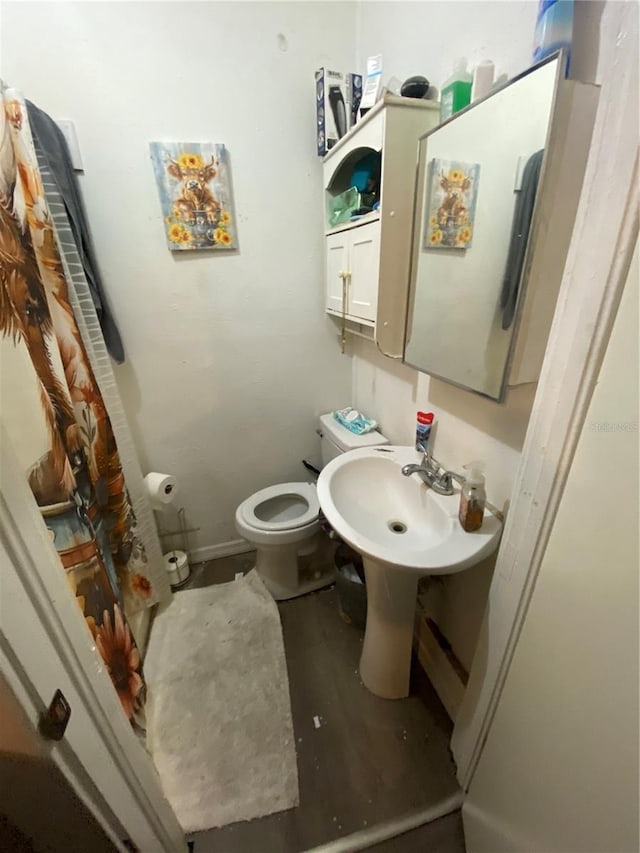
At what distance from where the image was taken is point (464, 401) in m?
0.98

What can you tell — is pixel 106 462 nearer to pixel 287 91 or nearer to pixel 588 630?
pixel 588 630

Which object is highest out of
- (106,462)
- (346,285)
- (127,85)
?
(127,85)

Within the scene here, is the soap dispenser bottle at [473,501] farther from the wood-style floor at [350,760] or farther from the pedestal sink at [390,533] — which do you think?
the wood-style floor at [350,760]

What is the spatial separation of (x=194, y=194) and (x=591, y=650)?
66.2 inches

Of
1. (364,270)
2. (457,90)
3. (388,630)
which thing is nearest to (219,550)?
(388,630)

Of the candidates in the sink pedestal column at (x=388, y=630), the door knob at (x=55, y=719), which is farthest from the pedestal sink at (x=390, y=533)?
the door knob at (x=55, y=719)

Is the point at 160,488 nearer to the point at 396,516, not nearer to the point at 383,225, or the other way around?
the point at 396,516

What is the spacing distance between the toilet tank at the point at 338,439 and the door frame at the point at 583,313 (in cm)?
73

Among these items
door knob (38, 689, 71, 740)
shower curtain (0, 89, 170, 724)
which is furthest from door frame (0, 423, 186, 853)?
shower curtain (0, 89, 170, 724)

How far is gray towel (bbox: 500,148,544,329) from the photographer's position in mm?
640

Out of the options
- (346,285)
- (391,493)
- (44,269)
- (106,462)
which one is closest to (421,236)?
(346,285)

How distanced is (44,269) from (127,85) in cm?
76

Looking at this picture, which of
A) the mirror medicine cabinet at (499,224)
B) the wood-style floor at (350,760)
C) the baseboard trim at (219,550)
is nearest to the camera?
the mirror medicine cabinet at (499,224)

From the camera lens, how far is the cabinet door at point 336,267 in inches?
50.2
